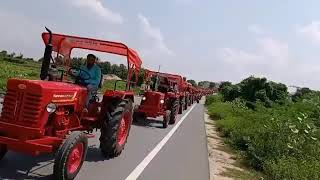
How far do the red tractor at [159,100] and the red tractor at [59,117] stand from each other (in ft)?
32.2

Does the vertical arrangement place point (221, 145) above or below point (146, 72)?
below

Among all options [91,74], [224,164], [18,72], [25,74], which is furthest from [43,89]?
[18,72]

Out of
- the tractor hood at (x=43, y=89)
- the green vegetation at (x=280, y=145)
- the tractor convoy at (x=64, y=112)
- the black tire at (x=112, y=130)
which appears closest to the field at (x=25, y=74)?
the tractor convoy at (x=64, y=112)

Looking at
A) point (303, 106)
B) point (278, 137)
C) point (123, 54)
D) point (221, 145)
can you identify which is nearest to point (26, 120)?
point (123, 54)

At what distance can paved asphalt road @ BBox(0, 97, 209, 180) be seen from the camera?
29.3 ft

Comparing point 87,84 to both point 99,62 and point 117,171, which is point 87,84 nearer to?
point 99,62

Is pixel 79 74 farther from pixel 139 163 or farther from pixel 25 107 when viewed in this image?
pixel 25 107

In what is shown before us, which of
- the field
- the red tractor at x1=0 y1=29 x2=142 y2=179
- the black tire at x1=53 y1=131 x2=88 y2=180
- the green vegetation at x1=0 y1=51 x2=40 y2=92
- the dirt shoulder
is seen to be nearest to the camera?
the black tire at x1=53 y1=131 x2=88 y2=180

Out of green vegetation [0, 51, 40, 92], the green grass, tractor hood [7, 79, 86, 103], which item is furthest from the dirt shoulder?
the green grass

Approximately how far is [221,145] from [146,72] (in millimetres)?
6331

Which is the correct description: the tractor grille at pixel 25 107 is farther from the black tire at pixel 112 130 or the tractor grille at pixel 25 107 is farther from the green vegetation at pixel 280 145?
the green vegetation at pixel 280 145

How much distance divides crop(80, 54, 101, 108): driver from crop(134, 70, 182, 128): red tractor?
1004 cm

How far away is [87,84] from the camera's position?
35.8 feet

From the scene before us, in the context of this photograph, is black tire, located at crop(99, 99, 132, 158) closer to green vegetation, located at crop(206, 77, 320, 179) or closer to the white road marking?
the white road marking
